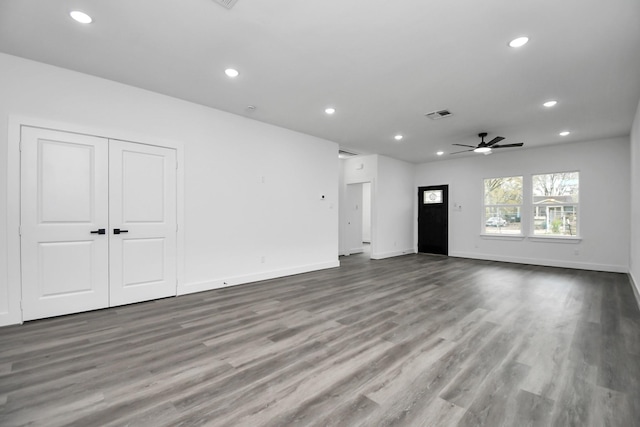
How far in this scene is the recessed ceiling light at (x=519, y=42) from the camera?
8.87 ft

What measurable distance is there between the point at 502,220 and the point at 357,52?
22.2ft

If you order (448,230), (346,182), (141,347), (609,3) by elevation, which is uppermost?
(609,3)

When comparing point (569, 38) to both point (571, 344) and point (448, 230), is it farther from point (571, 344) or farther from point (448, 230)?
point (448, 230)

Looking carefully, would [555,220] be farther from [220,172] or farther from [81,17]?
[81,17]

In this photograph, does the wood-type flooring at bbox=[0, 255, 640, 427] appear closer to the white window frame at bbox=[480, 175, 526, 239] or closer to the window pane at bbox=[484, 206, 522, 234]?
the white window frame at bbox=[480, 175, 526, 239]

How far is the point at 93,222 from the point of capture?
140 inches

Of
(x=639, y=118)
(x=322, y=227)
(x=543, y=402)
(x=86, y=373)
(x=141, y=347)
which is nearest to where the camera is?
(x=543, y=402)

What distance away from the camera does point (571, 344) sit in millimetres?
2725

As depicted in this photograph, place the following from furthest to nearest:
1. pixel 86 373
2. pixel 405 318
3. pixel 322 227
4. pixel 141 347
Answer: pixel 322 227 → pixel 405 318 → pixel 141 347 → pixel 86 373

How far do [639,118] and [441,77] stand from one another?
3.26 metres

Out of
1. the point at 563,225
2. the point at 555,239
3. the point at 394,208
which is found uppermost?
the point at 394,208

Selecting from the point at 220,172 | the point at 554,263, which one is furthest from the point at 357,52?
the point at 554,263

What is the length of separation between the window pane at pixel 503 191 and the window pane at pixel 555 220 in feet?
1.73

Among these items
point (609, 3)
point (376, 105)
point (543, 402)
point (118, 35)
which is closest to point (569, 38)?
point (609, 3)
